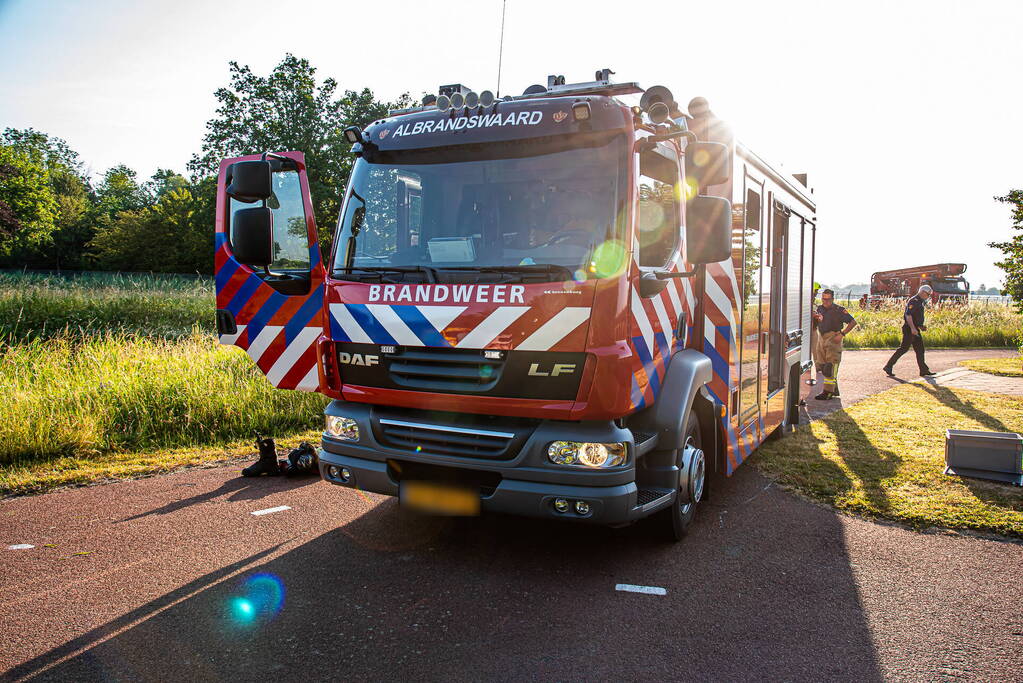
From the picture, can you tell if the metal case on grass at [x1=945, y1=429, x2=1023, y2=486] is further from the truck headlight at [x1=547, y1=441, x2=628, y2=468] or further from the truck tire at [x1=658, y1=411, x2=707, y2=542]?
the truck headlight at [x1=547, y1=441, x2=628, y2=468]

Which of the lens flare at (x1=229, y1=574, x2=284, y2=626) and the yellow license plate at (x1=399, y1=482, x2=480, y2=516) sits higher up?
the yellow license plate at (x1=399, y1=482, x2=480, y2=516)

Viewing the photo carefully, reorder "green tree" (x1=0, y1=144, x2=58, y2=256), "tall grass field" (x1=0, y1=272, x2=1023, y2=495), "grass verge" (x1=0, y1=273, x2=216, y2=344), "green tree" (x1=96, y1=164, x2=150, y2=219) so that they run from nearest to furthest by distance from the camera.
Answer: "tall grass field" (x1=0, y1=272, x2=1023, y2=495), "grass verge" (x1=0, y1=273, x2=216, y2=344), "green tree" (x1=0, y1=144, x2=58, y2=256), "green tree" (x1=96, y1=164, x2=150, y2=219)

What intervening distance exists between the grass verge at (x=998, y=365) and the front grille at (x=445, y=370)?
45.5 feet

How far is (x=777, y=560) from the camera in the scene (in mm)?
4363

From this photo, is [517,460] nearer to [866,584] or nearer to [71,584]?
[866,584]

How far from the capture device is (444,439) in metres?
3.96

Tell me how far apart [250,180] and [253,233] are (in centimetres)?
32

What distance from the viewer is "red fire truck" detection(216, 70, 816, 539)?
12.3 feet

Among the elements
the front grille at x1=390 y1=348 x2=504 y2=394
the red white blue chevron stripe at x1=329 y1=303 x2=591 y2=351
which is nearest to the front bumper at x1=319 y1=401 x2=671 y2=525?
the front grille at x1=390 y1=348 x2=504 y2=394

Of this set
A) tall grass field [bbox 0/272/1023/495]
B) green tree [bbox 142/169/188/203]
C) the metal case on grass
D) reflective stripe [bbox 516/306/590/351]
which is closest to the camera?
reflective stripe [bbox 516/306/590/351]

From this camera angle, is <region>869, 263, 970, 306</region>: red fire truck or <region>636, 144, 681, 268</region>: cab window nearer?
<region>636, 144, 681, 268</region>: cab window

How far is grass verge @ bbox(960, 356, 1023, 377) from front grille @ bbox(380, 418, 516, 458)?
1381 cm

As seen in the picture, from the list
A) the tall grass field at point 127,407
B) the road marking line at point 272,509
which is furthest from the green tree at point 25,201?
the road marking line at point 272,509

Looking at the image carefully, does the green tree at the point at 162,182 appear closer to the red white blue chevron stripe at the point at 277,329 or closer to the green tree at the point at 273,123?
the green tree at the point at 273,123
